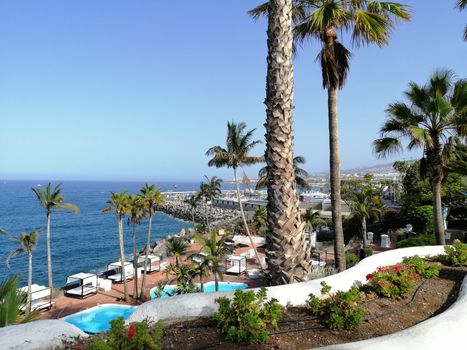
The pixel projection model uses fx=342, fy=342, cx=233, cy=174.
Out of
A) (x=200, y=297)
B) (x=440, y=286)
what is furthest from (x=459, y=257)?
(x=200, y=297)

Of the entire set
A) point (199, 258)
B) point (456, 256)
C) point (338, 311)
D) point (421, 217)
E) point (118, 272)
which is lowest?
point (118, 272)

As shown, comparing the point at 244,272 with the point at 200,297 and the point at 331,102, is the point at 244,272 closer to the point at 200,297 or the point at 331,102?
the point at 331,102

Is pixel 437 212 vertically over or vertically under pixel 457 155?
under

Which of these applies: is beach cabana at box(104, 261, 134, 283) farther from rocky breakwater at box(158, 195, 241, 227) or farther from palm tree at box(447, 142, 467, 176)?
rocky breakwater at box(158, 195, 241, 227)

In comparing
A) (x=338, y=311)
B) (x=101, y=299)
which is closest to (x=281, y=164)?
(x=338, y=311)

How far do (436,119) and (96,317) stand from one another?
1953 cm

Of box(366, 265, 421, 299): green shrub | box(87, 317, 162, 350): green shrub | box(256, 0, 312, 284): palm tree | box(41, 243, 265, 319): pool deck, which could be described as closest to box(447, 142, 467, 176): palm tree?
box(366, 265, 421, 299): green shrub

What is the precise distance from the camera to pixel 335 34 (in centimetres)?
1065

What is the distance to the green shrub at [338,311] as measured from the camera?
4871 mm

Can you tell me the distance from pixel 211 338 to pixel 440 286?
5.54 m

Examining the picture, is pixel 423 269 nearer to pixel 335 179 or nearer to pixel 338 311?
pixel 335 179

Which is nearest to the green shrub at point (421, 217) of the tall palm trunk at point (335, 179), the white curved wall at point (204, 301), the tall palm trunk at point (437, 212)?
the tall palm trunk at point (437, 212)

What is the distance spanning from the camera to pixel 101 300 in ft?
75.5

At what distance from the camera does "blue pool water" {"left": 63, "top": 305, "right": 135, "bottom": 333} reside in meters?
18.2
